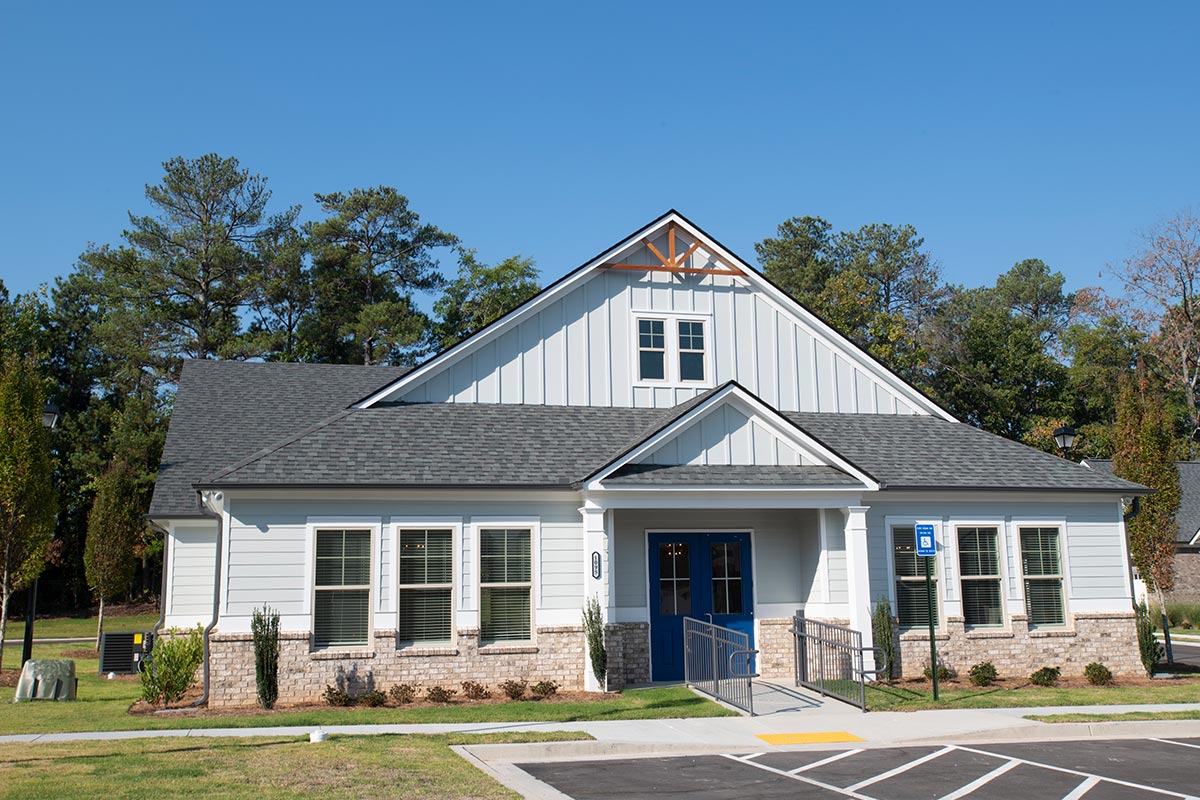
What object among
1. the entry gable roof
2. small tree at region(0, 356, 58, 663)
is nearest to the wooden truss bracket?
the entry gable roof

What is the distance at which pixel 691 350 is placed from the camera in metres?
19.8

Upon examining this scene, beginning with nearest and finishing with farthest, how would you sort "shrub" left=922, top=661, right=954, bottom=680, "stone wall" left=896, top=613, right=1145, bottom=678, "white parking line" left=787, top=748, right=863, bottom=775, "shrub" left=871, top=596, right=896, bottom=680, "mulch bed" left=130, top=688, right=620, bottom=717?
"white parking line" left=787, top=748, right=863, bottom=775
"mulch bed" left=130, top=688, right=620, bottom=717
"shrub" left=871, top=596, right=896, bottom=680
"shrub" left=922, top=661, right=954, bottom=680
"stone wall" left=896, top=613, right=1145, bottom=678

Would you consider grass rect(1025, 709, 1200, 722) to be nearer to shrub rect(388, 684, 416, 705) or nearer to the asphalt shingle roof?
the asphalt shingle roof

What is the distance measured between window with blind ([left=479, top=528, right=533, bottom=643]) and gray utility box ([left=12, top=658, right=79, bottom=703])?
654 centimetres

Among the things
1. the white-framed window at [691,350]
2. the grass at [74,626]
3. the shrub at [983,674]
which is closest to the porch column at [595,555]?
the white-framed window at [691,350]

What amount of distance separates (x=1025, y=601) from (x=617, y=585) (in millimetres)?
7334

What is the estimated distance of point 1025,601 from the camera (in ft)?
59.5

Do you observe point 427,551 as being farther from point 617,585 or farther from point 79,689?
point 79,689

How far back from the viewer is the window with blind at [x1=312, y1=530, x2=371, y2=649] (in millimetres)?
15773

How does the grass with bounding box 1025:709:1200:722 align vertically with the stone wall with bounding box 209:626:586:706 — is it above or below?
below

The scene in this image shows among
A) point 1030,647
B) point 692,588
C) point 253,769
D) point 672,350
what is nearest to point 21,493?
point 253,769

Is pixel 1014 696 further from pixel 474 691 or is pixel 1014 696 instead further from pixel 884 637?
pixel 474 691

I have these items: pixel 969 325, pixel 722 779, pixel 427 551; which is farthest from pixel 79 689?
pixel 969 325

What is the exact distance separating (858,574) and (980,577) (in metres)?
2.66
